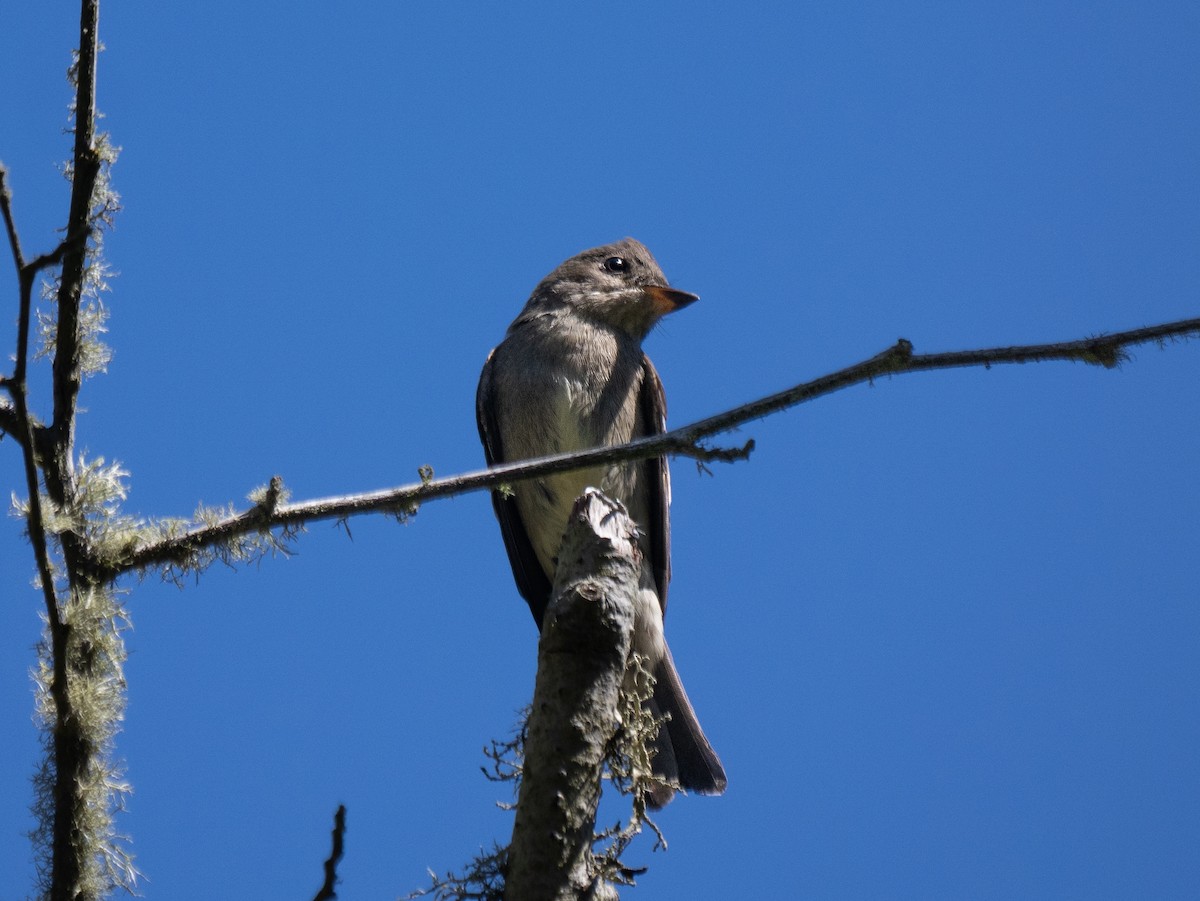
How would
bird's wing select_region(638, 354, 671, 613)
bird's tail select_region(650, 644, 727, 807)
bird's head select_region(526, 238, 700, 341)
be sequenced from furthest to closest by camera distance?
bird's head select_region(526, 238, 700, 341) < bird's wing select_region(638, 354, 671, 613) < bird's tail select_region(650, 644, 727, 807)

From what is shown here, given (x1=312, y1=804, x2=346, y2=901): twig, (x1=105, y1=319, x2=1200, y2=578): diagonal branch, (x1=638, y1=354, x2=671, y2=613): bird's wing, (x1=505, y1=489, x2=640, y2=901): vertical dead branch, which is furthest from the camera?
(x1=638, y1=354, x2=671, y2=613): bird's wing

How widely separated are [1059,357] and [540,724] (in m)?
1.29

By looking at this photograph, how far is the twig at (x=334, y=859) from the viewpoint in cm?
178

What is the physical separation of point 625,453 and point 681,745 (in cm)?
298

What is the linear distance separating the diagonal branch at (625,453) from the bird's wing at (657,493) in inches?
140

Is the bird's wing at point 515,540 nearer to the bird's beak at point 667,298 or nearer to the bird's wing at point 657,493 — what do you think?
the bird's wing at point 657,493

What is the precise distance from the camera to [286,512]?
83.2 inches

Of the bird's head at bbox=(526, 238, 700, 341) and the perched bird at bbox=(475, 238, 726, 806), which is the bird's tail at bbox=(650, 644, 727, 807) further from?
the bird's head at bbox=(526, 238, 700, 341)

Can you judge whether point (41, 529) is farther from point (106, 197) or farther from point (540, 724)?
point (540, 724)

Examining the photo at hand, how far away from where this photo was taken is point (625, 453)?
2322 mm

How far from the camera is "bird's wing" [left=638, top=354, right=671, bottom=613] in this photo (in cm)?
590

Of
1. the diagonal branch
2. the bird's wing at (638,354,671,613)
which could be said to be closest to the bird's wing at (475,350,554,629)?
the bird's wing at (638,354,671,613)

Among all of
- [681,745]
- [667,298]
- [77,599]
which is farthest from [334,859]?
[667,298]

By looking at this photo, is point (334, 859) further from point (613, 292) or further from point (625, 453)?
point (613, 292)
